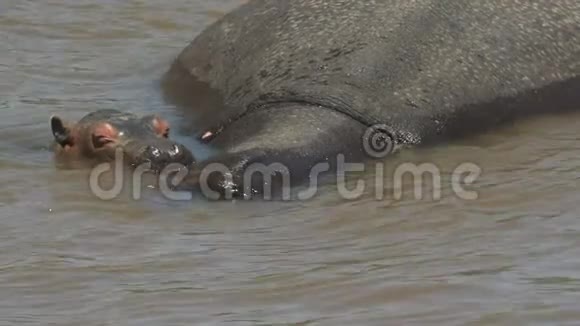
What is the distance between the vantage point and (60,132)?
25.5 ft

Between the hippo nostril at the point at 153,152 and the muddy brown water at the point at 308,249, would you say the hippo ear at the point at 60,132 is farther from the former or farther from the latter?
the hippo nostril at the point at 153,152

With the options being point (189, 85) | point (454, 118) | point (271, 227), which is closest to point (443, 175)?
point (454, 118)

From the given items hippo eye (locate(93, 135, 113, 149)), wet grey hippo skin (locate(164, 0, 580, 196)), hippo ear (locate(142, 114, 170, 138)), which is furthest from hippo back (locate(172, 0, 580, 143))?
hippo eye (locate(93, 135, 113, 149))

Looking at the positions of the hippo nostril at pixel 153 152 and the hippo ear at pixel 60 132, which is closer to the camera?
the hippo nostril at pixel 153 152

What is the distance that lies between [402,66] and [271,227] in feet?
6.00

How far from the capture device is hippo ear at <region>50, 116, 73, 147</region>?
771 centimetres

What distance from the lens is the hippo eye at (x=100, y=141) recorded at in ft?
24.6

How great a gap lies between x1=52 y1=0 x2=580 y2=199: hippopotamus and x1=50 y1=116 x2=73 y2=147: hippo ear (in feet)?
2.37

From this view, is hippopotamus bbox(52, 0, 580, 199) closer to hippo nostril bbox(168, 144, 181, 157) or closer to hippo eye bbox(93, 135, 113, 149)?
hippo nostril bbox(168, 144, 181, 157)

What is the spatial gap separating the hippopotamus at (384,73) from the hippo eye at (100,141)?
55cm

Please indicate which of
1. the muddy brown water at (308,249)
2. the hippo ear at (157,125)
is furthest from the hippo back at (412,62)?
the hippo ear at (157,125)

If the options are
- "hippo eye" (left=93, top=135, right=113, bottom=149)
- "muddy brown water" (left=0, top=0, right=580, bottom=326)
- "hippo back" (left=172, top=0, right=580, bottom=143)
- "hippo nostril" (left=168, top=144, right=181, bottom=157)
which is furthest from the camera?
"hippo back" (left=172, top=0, right=580, bottom=143)

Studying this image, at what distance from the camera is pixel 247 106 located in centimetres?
809

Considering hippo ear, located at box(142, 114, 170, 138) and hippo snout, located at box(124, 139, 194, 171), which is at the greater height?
hippo ear, located at box(142, 114, 170, 138)
